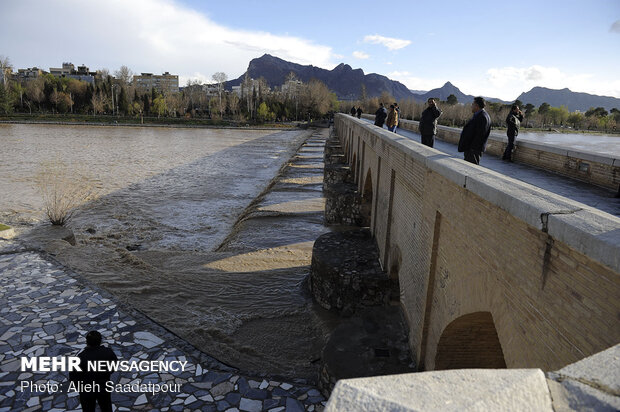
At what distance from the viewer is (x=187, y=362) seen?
603 cm

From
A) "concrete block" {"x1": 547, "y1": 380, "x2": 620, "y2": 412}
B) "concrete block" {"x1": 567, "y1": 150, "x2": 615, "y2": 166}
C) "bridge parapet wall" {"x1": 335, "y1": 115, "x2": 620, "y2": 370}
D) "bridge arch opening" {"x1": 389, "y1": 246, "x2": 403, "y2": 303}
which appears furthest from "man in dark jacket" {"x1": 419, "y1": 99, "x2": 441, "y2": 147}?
"concrete block" {"x1": 547, "y1": 380, "x2": 620, "y2": 412}

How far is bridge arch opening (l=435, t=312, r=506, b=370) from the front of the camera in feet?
14.5

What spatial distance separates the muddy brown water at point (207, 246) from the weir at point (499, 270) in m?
2.65

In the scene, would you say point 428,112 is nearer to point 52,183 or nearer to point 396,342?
point 396,342

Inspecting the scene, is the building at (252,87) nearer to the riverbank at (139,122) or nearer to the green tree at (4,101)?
the riverbank at (139,122)

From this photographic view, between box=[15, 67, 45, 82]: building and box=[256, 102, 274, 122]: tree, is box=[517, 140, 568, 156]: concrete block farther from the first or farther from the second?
box=[15, 67, 45, 82]: building

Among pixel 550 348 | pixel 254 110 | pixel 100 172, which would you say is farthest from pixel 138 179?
pixel 254 110

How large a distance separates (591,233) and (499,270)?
1.05 m

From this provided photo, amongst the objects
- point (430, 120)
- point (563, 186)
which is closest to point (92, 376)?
point (563, 186)

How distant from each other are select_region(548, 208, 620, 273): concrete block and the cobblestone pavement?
3.94m

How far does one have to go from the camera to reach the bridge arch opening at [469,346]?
14.5 ft

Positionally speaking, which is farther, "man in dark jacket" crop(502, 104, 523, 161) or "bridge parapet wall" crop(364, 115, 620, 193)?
"man in dark jacket" crop(502, 104, 523, 161)

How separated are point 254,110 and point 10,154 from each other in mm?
53823

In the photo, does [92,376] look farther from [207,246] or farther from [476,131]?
[207,246]
